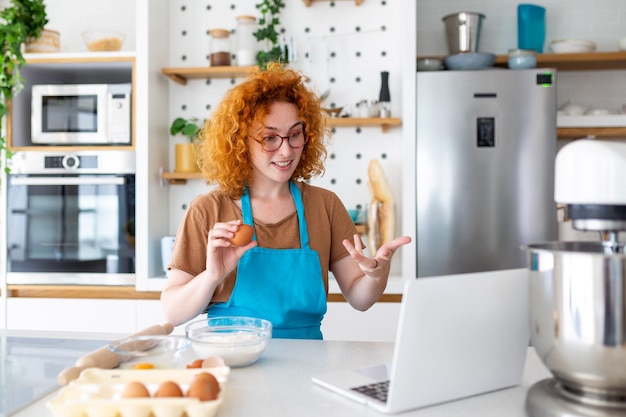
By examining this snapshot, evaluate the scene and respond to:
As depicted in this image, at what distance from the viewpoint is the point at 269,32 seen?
3.33m

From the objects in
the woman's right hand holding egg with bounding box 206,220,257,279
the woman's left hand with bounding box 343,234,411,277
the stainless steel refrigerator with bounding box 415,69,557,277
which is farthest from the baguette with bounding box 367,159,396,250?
the woman's right hand holding egg with bounding box 206,220,257,279

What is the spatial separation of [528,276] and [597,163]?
0.21 meters

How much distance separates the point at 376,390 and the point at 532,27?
9.49 ft

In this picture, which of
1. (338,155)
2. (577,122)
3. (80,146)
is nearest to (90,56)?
(80,146)

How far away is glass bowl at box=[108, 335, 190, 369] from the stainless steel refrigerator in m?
2.03

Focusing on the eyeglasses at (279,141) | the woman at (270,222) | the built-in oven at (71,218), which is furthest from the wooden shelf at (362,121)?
the eyeglasses at (279,141)

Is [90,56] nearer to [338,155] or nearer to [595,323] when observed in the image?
[338,155]

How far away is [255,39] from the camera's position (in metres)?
3.46

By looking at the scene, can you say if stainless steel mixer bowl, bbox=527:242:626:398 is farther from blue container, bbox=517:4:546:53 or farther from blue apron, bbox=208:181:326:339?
blue container, bbox=517:4:546:53

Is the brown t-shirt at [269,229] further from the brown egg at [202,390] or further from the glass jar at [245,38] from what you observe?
the glass jar at [245,38]

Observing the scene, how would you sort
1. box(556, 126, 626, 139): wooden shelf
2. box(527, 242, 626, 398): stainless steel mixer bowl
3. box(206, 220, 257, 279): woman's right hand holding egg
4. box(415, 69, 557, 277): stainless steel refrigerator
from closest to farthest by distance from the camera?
box(527, 242, 626, 398): stainless steel mixer bowl → box(206, 220, 257, 279): woman's right hand holding egg → box(415, 69, 557, 277): stainless steel refrigerator → box(556, 126, 626, 139): wooden shelf

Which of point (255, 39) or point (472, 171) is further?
point (255, 39)

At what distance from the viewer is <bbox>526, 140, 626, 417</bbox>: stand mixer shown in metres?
0.87

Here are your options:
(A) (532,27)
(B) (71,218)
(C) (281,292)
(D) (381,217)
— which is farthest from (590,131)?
(B) (71,218)
